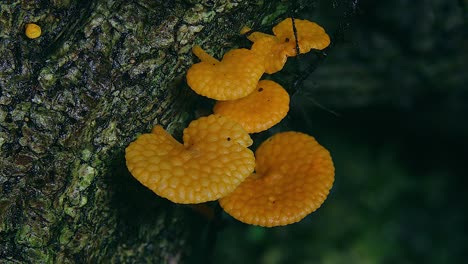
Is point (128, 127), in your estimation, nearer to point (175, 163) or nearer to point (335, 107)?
point (175, 163)

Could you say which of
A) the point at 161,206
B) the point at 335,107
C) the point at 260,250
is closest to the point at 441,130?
the point at 335,107

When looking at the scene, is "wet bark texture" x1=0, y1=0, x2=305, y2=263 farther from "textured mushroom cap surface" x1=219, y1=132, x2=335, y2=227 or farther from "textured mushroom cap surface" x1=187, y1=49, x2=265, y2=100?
"textured mushroom cap surface" x1=219, y1=132, x2=335, y2=227

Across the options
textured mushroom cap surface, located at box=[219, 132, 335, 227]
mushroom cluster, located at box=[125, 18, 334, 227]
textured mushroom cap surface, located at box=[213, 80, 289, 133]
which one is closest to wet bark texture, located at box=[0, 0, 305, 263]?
mushroom cluster, located at box=[125, 18, 334, 227]

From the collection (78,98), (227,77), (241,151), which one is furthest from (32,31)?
(241,151)

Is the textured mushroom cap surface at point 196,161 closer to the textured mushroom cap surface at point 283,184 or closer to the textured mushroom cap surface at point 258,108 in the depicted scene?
the textured mushroom cap surface at point 258,108

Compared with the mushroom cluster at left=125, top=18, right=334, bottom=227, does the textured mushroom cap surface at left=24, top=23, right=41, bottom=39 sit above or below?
above
